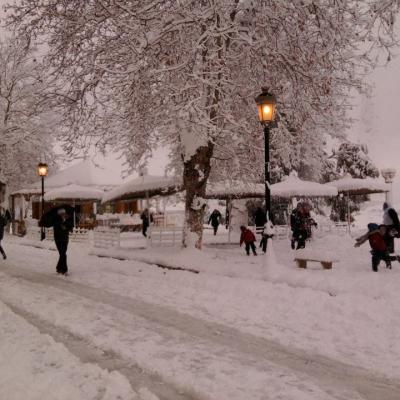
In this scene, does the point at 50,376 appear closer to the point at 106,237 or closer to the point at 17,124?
the point at 106,237

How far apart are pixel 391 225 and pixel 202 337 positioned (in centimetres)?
789

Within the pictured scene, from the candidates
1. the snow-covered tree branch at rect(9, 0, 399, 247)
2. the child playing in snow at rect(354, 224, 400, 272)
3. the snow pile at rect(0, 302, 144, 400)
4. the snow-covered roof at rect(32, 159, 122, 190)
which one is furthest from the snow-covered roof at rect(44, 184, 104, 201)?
the snow pile at rect(0, 302, 144, 400)

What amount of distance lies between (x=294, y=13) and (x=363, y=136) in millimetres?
59510

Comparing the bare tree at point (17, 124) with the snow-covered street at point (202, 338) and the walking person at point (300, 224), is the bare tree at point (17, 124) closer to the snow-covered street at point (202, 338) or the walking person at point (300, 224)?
the walking person at point (300, 224)

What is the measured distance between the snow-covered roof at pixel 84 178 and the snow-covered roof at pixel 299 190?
44.1 feet

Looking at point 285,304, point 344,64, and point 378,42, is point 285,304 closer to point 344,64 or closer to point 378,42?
point 378,42

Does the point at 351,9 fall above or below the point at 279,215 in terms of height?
above

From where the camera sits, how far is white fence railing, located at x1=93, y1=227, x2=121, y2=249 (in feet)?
66.0

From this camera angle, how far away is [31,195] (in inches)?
1313

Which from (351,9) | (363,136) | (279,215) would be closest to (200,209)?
(351,9)

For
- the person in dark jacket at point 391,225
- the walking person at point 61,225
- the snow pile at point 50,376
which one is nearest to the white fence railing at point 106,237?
the walking person at point 61,225

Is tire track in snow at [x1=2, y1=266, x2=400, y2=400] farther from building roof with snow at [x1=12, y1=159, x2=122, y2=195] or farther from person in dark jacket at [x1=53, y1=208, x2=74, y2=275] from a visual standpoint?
building roof with snow at [x1=12, y1=159, x2=122, y2=195]

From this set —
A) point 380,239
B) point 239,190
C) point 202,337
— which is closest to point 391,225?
point 380,239

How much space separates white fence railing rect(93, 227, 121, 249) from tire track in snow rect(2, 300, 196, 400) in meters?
13.4
